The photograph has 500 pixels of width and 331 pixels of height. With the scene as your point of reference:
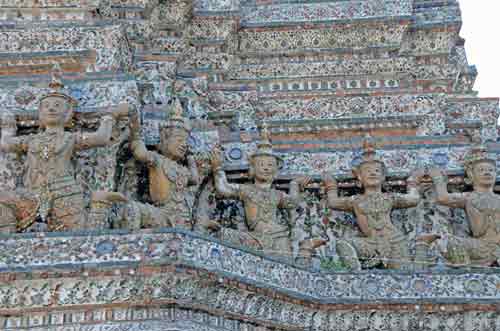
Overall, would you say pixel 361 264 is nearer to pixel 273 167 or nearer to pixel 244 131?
pixel 273 167

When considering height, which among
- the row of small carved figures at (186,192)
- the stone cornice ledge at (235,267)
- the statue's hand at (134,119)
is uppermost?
the statue's hand at (134,119)

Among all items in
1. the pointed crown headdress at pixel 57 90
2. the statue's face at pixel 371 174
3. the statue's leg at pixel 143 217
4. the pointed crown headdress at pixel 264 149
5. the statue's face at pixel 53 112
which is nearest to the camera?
the statue's leg at pixel 143 217

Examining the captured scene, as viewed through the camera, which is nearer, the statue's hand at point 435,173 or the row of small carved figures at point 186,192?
the row of small carved figures at point 186,192

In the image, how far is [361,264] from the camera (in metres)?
10.5

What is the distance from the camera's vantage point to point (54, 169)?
986 centimetres

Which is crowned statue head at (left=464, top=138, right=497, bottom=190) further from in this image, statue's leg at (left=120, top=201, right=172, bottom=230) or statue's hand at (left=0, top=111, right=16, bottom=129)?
statue's hand at (left=0, top=111, right=16, bottom=129)

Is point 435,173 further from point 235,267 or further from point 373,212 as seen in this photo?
point 235,267

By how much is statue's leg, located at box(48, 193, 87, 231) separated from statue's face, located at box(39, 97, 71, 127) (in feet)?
3.40

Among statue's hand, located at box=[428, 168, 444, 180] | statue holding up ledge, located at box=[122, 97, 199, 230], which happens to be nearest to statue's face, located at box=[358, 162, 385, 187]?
statue's hand, located at box=[428, 168, 444, 180]

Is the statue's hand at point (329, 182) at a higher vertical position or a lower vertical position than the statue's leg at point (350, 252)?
higher

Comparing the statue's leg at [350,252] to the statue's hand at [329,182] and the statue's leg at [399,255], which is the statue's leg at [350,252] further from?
the statue's hand at [329,182]

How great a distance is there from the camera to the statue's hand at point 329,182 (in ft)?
37.4

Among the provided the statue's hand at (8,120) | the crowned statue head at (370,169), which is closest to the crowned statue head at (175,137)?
the statue's hand at (8,120)

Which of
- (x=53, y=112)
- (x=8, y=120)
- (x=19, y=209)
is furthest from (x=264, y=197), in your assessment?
(x=8, y=120)
